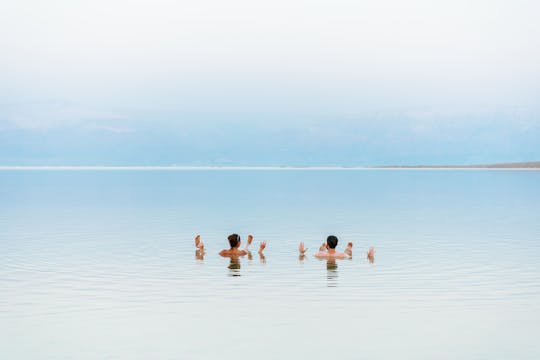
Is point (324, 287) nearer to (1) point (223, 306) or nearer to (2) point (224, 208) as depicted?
(1) point (223, 306)

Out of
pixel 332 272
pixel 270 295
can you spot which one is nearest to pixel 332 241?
pixel 332 272

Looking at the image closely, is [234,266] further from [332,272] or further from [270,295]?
[270,295]

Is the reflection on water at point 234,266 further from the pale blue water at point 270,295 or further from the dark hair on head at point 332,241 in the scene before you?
the dark hair on head at point 332,241

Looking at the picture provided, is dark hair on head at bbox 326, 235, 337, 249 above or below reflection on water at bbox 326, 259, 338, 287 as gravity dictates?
above

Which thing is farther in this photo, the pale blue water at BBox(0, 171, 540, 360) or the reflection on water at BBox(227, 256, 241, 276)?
the reflection on water at BBox(227, 256, 241, 276)

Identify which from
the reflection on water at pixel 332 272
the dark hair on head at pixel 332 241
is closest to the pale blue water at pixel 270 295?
the reflection on water at pixel 332 272

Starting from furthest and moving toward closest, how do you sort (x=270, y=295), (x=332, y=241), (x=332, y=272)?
(x=332, y=241) < (x=332, y=272) < (x=270, y=295)

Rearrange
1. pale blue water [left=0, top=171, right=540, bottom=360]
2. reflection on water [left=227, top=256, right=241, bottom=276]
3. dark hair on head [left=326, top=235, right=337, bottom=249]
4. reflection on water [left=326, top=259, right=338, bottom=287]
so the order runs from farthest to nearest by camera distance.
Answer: dark hair on head [left=326, top=235, right=337, bottom=249] → reflection on water [left=227, top=256, right=241, bottom=276] → reflection on water [left=326, top=259, right=338, bottom=287] → pale blue water [left=0, top=171, right=540, bottom=360]

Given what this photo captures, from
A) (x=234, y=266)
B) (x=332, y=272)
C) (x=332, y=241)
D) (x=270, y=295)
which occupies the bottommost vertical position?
(x=270, y=295)

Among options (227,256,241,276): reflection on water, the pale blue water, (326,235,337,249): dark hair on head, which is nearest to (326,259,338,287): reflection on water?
the pale blue water

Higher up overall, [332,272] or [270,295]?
[332,272]

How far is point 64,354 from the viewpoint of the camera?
61.0 ft

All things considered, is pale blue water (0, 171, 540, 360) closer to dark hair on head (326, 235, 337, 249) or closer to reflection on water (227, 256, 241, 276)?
reflection on water (227, 256, 241, 276)

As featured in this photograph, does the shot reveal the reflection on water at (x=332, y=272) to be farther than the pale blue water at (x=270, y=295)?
Yes
